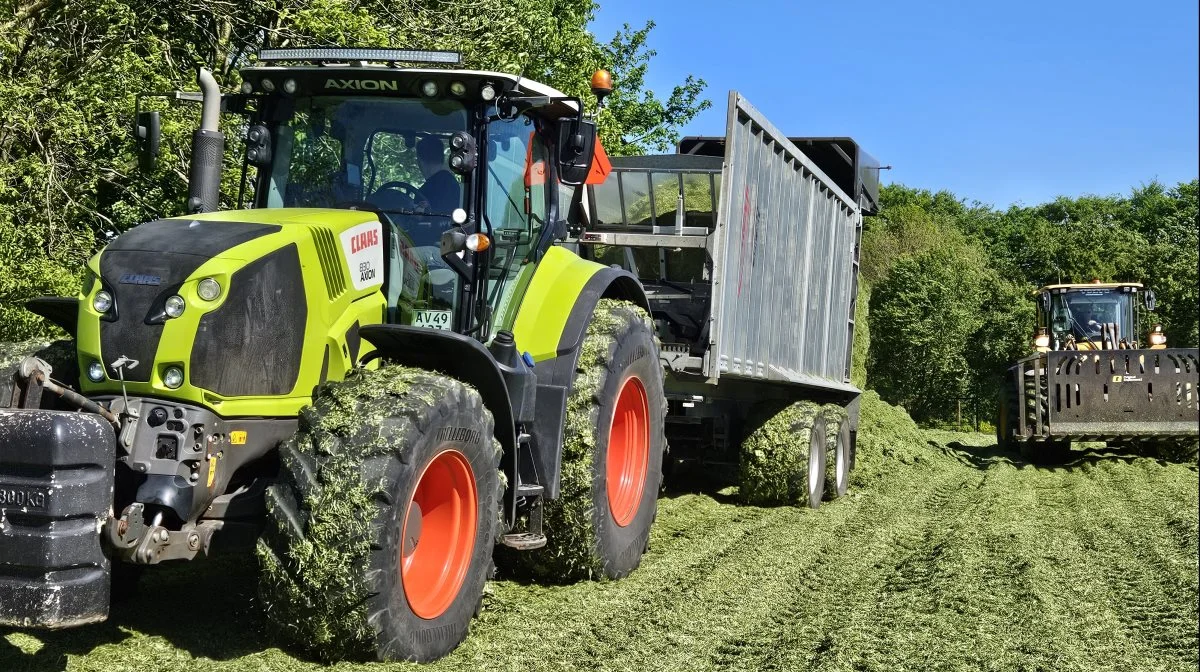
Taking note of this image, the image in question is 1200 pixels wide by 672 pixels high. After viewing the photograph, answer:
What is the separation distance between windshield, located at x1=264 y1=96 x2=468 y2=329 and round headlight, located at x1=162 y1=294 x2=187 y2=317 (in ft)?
3.55

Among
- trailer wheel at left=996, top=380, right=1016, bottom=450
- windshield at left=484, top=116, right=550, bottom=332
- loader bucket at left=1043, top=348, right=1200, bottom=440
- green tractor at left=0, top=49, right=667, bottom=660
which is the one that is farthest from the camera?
trailer wheel at left=996, top=380, right=1016, bottom=450

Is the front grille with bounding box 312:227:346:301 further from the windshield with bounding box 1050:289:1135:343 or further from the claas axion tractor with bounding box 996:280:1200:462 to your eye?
the windshield with bounding box 1050:289:1135:343

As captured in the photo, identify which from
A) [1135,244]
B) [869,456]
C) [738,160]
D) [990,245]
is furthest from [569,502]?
[990,245]

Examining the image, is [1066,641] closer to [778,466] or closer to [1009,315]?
[778,466]

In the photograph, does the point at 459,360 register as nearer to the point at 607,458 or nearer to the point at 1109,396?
the point at 607,458

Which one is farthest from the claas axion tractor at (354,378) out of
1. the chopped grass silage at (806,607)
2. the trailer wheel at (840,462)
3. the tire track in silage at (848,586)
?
the trailer wheel at (840,462)

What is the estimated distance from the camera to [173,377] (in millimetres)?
4289

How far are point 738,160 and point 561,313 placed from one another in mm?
3030

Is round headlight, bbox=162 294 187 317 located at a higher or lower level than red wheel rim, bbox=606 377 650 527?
higher

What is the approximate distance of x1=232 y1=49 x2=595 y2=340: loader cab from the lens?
17.4 ft

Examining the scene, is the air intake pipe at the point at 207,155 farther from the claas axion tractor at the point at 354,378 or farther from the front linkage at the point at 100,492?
the front linkage at the point at 100,492

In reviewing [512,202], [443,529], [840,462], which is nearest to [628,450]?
[512,202]

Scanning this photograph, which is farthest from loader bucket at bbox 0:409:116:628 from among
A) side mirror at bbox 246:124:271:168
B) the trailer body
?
the trailer body

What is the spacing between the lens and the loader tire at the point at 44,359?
4.89 metres
